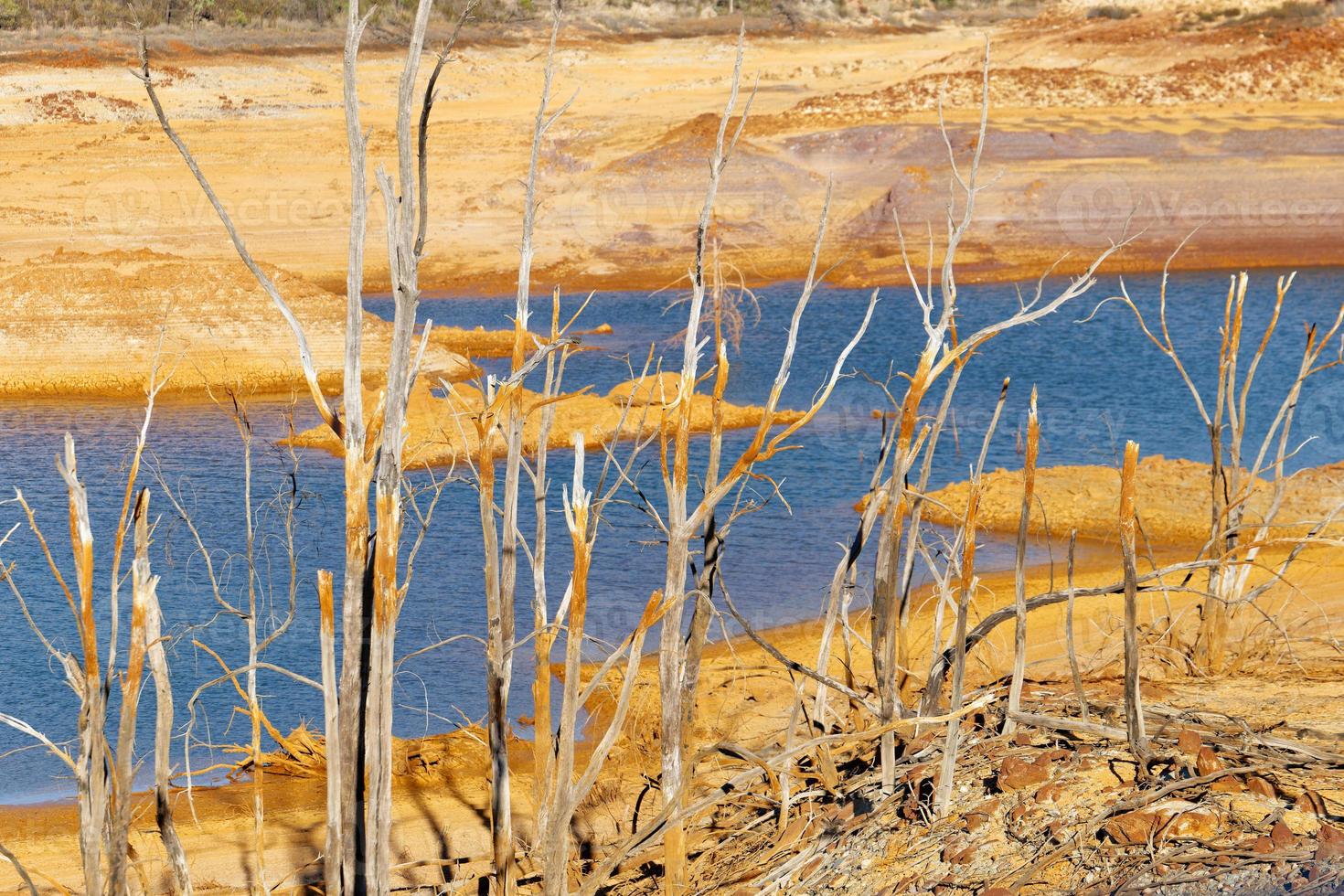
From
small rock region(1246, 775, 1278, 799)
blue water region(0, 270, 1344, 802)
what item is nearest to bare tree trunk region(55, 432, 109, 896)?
blue water region(0, 270, 1344, 802)

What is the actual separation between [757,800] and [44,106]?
3889cm

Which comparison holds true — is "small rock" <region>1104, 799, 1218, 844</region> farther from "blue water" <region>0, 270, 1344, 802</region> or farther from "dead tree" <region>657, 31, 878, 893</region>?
"blue water" <region>0, 270, 1344, 802</region>

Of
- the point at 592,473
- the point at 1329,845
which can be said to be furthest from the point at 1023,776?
the point at 592,473

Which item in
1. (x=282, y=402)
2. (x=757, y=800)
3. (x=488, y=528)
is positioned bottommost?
(x=282, y=402)

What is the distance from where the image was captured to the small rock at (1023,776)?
736cm

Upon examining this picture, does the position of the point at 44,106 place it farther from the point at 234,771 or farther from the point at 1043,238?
the point at 234,771

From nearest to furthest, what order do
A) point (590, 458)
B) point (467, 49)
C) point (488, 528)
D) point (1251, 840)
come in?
1. point (1251, 840)
2. point (488, 528)
3. point (590, 458)
4. point (467, 49)

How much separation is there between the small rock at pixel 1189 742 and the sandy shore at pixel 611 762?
52.4 inches

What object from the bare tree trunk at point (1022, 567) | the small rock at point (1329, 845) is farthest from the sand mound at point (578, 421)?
the small rock at point (1329, 845)

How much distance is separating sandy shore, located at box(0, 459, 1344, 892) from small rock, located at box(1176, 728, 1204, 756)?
1332mm

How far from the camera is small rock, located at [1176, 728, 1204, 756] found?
7.10m

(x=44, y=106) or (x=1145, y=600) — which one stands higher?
(x=44, y=106)

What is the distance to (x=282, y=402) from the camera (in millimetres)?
25359

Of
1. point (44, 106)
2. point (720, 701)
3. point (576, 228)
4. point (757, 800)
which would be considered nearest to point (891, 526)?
point (757, 800)
